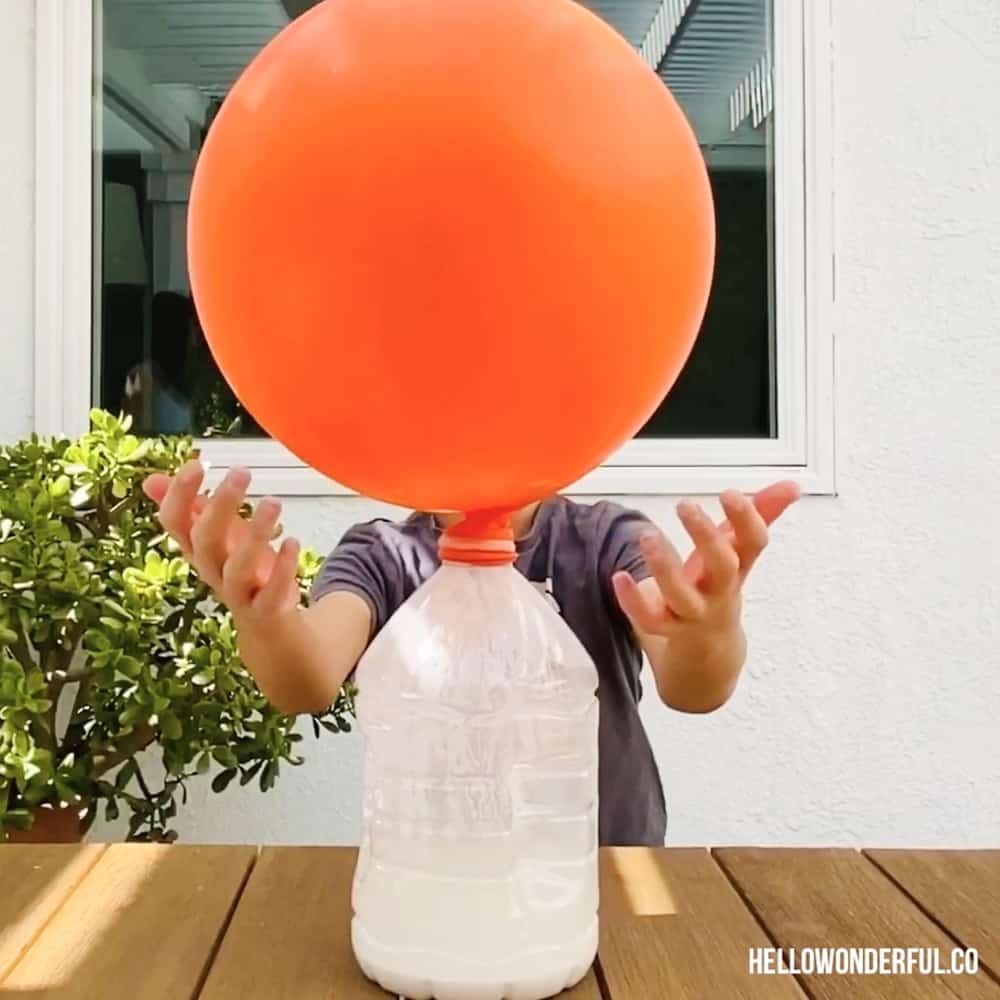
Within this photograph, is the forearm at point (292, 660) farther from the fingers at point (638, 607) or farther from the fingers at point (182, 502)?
the fingers at point (638, 607)

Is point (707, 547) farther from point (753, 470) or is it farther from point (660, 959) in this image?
point (753, 470)

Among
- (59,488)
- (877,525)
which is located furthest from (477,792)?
(877,525)

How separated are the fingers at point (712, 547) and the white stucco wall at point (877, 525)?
1245 millimetres

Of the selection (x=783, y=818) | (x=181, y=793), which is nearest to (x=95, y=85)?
(x=181, y=793)

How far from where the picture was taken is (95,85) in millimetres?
2041

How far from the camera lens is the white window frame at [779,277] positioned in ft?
6.50

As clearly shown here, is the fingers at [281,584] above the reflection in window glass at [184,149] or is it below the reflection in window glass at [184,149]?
below

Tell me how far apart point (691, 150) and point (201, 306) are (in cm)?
30

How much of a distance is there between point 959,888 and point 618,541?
45cm

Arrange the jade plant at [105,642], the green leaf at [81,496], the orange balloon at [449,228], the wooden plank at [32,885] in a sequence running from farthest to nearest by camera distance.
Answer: the green leaf at [81,496]
the jade plant at [105,642]
the wooden plank at [32,885]
the orange balloon at [449,228]

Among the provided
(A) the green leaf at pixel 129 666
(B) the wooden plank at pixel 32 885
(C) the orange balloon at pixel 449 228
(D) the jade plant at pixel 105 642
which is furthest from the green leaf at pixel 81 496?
(C) the orange balloon at pixel 449 228

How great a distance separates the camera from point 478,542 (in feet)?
2.57

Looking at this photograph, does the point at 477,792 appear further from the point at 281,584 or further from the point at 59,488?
the point at 59,488

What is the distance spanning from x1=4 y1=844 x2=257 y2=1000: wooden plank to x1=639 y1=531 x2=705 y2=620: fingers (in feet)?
1.23
